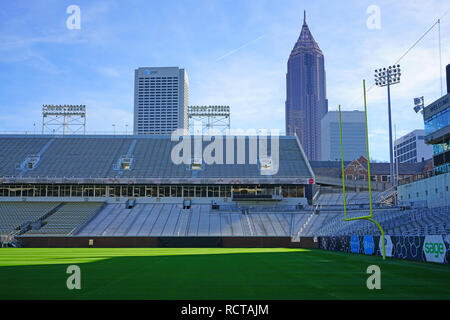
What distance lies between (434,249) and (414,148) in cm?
17244

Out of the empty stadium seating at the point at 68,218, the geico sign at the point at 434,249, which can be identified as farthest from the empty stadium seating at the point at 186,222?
the geico sign at the point at 434,249

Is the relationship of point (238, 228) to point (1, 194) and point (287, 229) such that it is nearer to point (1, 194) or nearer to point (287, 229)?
point (287, 229)

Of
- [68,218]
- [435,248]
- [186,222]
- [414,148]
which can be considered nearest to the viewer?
[435,248]

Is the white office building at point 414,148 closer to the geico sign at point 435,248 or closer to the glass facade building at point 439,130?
the glass facade building at point 439,130

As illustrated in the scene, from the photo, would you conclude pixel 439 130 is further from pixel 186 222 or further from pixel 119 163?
pixel 119 163

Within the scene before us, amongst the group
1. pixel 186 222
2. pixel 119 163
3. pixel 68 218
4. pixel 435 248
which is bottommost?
pixel 186 222

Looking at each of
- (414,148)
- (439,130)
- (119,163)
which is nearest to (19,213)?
(119,163)

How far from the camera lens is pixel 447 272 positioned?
13.5 meters

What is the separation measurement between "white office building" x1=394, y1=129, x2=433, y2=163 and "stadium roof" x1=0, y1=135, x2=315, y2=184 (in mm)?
123253

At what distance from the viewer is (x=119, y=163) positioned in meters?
57.0

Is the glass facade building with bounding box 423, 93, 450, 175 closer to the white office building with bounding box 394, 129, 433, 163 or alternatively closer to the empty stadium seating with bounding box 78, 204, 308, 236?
the empty stadium seating with bounding box 78, 204, 308, 236

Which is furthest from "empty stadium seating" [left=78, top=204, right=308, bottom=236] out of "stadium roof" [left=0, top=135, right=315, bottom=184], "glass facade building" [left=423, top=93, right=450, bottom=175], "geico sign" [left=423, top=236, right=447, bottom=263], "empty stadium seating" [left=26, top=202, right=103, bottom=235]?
"geico sign" [left=423, top=236, right=447, bottom=263]

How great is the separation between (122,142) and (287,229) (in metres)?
Result: 28.5
